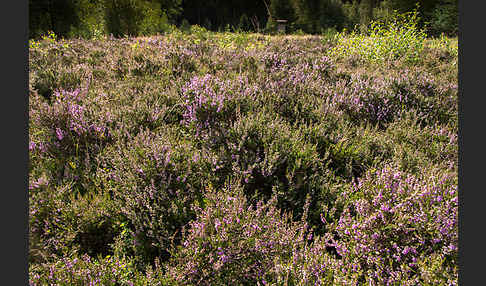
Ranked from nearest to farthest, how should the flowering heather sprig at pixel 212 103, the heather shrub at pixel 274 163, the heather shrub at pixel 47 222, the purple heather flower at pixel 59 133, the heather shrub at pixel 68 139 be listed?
the heather shrub at pixel 47 222, the heather shrub at pixel 274 163, the heather shrub at pixel 68 139, the purple heather flower at pixel 59 133, the flowering heather sprig at pixel 212 103

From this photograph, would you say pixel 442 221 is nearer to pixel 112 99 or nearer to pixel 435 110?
pixel 435 110

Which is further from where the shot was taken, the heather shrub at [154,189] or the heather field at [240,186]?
the heather shrub at [154,189]

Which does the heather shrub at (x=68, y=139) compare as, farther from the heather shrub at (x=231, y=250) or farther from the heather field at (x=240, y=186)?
the heather shrub at (x=231, y=250)

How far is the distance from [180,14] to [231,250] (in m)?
24.9

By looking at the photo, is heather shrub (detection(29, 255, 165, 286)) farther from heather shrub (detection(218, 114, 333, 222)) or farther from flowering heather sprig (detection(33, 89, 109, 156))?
flowering heather sprig (detection(33, 89, 109, 156))

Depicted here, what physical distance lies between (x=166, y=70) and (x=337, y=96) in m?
2.88

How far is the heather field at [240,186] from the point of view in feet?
5.31

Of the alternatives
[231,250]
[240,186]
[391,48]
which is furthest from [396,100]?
[391,48]

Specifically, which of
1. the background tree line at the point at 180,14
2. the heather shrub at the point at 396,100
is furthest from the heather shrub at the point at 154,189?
the background tree line at the point at 180,14

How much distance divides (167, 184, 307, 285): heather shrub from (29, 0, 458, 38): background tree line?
326 inches

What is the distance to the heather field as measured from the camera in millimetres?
1617

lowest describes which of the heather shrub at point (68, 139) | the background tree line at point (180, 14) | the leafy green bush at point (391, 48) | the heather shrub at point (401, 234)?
the heather shrub at point (401, 234)

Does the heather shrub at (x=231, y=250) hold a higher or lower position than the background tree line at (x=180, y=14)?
lower

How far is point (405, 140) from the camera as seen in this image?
3164mm
